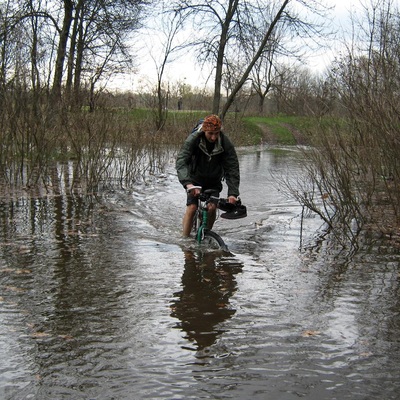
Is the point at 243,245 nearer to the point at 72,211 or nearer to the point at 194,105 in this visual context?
the point at 72,211

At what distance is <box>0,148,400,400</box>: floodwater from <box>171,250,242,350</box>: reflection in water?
0.02 metres

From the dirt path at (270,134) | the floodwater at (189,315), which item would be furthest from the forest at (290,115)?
the dirt path at (270,134)

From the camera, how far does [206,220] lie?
7637 mm

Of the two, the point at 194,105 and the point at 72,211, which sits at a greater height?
the point at 194,105

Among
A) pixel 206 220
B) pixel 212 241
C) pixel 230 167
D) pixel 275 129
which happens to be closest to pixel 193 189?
pixel 206 220

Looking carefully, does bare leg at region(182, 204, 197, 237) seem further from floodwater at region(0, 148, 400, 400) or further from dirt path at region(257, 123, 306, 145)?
dirt path at region(257, 123, 306, 145)

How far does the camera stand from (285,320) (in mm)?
5164

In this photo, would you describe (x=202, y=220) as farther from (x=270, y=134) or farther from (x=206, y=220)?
(x=270, y=134)

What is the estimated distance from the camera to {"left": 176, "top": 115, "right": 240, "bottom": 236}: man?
7.48 m

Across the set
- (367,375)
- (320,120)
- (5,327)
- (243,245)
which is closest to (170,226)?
(243,245)

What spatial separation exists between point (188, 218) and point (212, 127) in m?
1.46

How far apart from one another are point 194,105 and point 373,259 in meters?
26.1

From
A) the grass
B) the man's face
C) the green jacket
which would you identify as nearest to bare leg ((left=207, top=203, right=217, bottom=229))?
the green jacket

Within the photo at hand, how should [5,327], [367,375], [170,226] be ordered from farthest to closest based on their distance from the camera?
[170,226] < [5,327] < [367,375]
